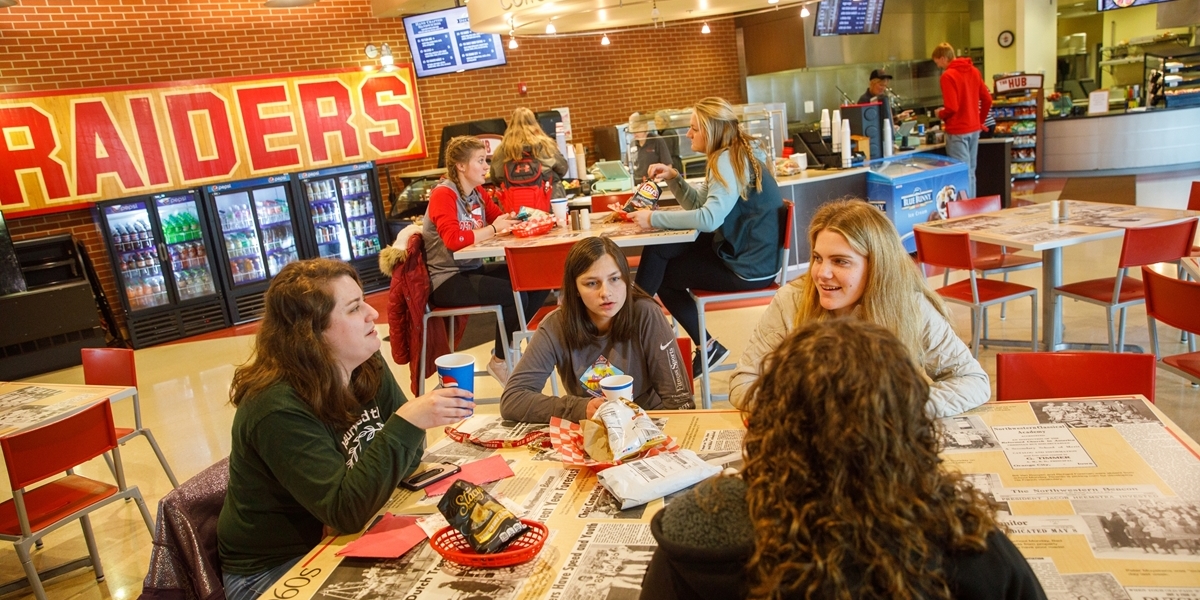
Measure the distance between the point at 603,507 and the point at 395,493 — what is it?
0.52m

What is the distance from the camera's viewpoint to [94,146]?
7055mm

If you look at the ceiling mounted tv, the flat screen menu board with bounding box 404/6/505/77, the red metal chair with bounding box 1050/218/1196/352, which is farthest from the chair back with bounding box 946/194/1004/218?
A: the ceiling mounted tv

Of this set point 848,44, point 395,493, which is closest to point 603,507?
point 395,493

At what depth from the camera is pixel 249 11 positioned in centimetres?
797

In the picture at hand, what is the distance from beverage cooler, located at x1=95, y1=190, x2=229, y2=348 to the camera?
23.2ft

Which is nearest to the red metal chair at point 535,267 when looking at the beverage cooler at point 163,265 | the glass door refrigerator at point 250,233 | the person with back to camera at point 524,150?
the person with back to camera at point 524,150

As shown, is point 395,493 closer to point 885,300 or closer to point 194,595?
point 194,595

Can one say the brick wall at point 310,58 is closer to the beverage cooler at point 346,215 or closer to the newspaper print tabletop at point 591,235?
the beverage cooler at point 346,215

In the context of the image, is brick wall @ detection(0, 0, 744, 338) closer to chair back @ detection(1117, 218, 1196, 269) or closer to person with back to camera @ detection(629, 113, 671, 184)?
person with back to camera @ detection(629, 113, 671, 184)

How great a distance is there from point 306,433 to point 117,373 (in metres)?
2.50

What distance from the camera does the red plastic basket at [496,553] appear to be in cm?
149

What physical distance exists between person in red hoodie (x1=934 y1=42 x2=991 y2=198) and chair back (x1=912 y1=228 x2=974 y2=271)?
400 cm

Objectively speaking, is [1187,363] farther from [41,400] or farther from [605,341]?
[41,400]

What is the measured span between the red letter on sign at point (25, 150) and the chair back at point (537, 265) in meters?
5.19
